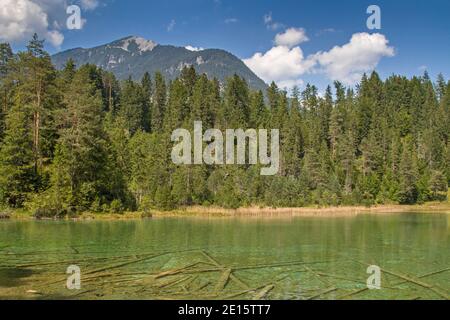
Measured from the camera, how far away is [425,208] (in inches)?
3130

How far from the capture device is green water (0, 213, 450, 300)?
1603cm

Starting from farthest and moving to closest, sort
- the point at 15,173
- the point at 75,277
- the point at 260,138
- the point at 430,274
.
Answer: the point at 260,138, the point at 15,173, the point at 430,274, the point at 75,277

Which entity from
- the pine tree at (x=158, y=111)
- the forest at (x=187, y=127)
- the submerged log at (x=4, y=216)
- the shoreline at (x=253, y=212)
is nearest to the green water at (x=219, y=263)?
the submerged log at (x=4, y=216)

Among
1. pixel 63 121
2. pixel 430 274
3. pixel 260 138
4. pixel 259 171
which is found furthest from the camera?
pixel 260 138

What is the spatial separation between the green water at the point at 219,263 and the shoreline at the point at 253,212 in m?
11.4

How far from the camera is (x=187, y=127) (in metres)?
87.9

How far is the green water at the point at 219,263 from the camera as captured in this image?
16.0 m

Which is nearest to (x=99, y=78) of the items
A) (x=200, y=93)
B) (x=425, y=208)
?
(x=200, y=93)

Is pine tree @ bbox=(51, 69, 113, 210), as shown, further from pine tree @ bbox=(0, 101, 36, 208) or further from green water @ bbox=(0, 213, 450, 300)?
green water @ bbox=(0, 213, 450, 300)

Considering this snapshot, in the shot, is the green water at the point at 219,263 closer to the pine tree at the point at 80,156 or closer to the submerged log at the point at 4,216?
the submerged log at the point at 4,216

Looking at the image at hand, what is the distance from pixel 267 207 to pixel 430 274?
48321mm

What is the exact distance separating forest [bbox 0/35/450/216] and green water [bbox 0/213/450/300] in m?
14.8

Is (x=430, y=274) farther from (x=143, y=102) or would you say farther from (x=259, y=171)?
(x=143, y=102)

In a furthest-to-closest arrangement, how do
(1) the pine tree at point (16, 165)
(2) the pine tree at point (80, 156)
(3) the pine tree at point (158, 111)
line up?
(3) the pine tree at point (158, 111), (2) the pine tree at point (80, 156), (1) the pine tree at point (16, 165)
